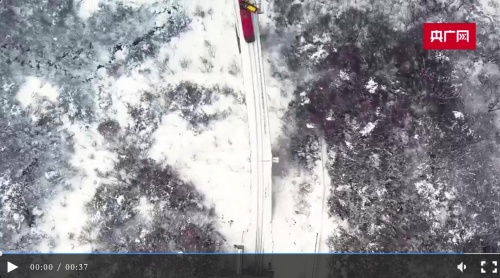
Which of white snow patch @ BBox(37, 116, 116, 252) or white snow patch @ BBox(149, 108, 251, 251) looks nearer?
white snow patch @ BBox(37, 116, 116, 252)

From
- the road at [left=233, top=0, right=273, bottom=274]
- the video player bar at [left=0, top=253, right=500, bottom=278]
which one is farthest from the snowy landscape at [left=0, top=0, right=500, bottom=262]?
the video player bar at [left=0, top=253, right=500, bottom=278]

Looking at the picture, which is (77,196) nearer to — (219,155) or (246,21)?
(219,155)

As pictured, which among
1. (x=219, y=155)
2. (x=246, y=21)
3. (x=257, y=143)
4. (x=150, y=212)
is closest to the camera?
(x=246, y=21)

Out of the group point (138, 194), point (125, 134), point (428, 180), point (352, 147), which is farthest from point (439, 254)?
point (125, 134)

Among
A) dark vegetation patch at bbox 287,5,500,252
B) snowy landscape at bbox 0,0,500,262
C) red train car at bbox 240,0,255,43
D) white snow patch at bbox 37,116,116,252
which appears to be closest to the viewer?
dark vegetation patch at bbox 287,5,500,252

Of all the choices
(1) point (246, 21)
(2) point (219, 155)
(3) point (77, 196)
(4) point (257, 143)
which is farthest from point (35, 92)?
(4) point (257, 143)

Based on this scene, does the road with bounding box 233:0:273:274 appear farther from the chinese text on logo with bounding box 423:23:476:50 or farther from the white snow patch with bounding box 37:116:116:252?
the chinese text on logo with bounding box 423:23:476:50

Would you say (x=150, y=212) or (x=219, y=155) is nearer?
(x=150, y=212)
